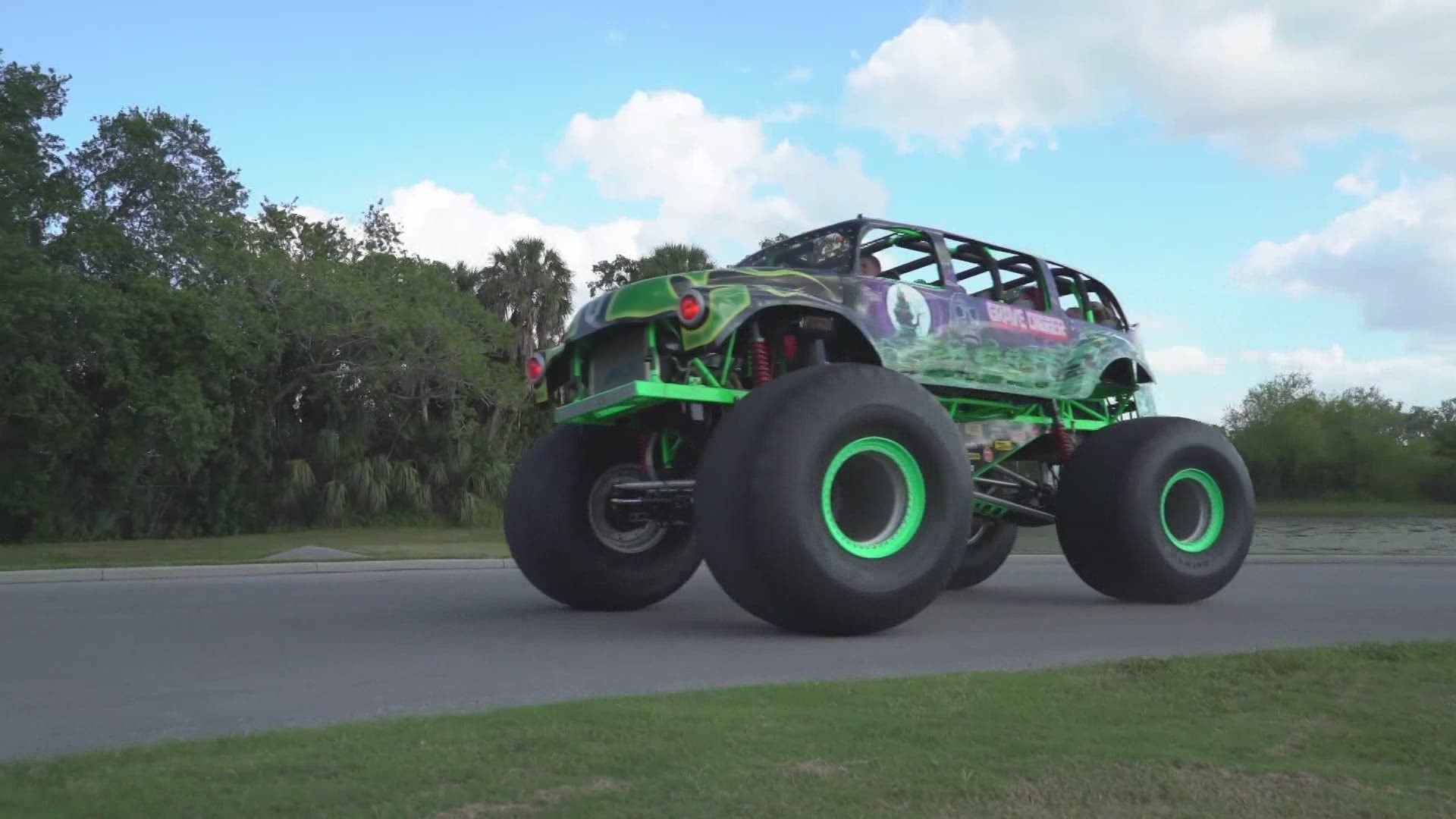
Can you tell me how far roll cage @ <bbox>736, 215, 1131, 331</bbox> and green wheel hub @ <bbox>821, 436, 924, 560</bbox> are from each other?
151 cm

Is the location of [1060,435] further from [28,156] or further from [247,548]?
[28,156]

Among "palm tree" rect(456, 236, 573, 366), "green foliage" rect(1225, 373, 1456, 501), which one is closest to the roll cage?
"palm tree" rect(456, 236, 573, 366)

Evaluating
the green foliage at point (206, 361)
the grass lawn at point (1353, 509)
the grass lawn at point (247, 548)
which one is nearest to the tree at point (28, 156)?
the green foliage at point (206, 361)

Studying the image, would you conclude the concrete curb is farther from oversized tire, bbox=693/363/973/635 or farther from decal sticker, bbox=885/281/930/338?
oversized tire, bbox=693/363/973/635

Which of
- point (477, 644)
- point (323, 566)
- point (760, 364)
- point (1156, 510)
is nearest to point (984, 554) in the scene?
point (1156, 510)

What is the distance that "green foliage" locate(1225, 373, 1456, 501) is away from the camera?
44.8m

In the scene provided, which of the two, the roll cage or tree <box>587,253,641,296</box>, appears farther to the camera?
tree <box>587,253,641,296</box>

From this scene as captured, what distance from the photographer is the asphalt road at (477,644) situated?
593cm

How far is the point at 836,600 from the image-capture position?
8.05 m

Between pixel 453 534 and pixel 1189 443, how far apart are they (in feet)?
69.8

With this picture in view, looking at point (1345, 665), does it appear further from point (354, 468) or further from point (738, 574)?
point (354, 468)

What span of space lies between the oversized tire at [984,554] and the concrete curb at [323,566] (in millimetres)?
4942

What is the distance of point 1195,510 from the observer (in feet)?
35.9

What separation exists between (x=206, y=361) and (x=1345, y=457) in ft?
125
